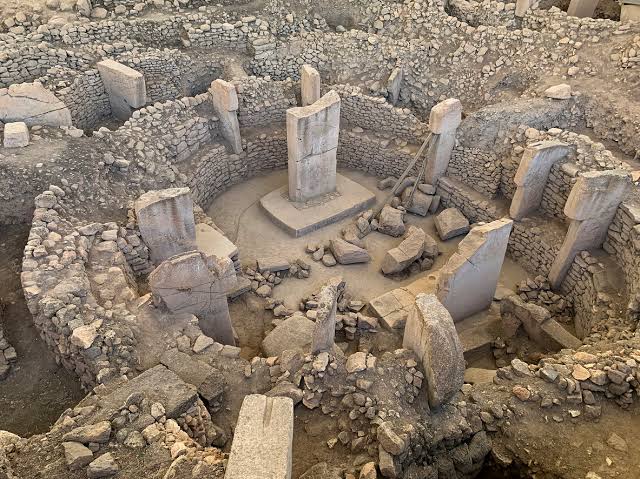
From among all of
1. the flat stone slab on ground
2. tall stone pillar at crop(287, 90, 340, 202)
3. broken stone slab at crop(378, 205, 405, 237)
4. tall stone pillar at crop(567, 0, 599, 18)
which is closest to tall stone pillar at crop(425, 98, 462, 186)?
broken stone slab at crop(378, 205, 405, 237)

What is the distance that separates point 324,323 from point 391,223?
4563 mm

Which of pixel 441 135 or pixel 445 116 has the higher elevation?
pixel 445 116

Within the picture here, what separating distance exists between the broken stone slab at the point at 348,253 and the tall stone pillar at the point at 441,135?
7.76 ft

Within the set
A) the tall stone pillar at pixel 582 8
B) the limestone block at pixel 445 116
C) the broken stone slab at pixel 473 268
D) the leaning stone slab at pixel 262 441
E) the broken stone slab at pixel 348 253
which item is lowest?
the broken stone slab at pixel 348 253

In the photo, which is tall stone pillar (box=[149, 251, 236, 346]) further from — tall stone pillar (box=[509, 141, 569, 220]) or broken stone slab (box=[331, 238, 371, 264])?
tall stone pillar (box=[509, 141, 569, 220])

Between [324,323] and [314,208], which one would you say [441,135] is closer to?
[314,208]

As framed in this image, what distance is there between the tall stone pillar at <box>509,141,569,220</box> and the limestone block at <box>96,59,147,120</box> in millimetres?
7074

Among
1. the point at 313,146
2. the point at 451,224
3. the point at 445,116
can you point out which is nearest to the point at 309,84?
the point at 313,146

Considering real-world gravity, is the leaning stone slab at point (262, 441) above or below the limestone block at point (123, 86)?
below

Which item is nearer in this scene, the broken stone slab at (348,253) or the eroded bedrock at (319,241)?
the eroded bedrock at (319,241)

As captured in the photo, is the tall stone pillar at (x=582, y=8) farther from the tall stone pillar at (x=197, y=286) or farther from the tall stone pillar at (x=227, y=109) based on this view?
the tall stone pillar at (x=197, y=286)

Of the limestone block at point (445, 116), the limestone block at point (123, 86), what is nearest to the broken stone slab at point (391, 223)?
the limestone block at point (445, 116)

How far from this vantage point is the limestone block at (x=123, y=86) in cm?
935

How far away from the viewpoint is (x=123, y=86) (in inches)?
375
